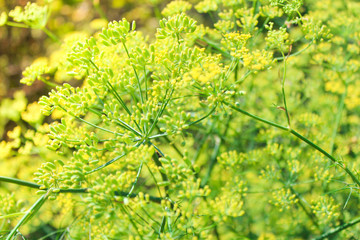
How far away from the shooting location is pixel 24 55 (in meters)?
4.64

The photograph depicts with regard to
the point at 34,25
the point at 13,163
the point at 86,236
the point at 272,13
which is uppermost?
the point at 34,25

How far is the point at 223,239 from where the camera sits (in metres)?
2.65

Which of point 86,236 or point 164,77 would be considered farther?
point 86,236

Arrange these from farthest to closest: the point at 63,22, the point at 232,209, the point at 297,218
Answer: the point at 63,22
the point at 297,218
the point at 232,209

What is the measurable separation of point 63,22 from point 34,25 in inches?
121

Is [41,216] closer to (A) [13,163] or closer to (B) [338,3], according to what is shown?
(A) [13,163]

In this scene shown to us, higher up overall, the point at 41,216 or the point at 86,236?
the point at 86,236

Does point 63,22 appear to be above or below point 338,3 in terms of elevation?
above

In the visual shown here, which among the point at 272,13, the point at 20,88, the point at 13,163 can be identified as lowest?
the point at 13,163

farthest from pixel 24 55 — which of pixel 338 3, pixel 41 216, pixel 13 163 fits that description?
pixel 338 3

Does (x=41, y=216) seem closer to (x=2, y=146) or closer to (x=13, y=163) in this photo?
(x=13, y=163)

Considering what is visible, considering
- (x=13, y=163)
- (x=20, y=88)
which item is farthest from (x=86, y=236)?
(x=20, y=88)

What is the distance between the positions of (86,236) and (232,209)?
849 mm

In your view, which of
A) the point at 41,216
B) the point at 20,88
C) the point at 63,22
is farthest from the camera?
the point at 63,22
